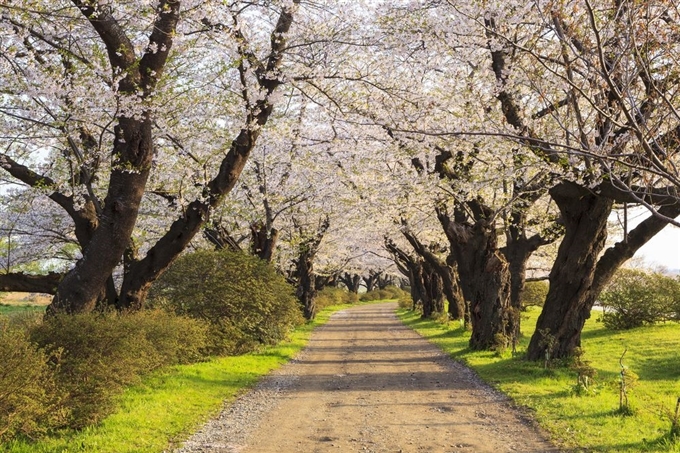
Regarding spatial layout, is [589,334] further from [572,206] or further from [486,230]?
[572,206]

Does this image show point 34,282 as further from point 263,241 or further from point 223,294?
point 263,241

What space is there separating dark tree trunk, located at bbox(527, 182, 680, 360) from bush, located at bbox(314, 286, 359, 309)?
108 ft

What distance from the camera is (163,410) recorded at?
9781mm

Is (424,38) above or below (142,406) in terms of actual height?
above

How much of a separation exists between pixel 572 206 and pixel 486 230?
429 centimetres

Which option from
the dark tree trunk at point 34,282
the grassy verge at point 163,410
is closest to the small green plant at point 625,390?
the grassy verge at point 163,410

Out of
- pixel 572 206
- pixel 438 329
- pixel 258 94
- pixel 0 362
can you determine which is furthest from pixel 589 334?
pixel 0 362

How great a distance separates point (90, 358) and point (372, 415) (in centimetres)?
462

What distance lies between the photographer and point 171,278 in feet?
55.4

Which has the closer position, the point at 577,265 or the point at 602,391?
the point at 602,391

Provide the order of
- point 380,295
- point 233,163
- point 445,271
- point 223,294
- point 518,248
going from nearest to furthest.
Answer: point 233,163 → point 223,294 → point 518,248 → point 445,271 → point 380,295

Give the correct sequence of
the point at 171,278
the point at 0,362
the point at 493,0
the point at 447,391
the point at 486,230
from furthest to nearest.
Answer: the point at 486,230, the point at 171,278, the point at 447,391, the point at 493,0, the point at 0,362

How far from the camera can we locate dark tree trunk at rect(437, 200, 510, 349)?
17922mm

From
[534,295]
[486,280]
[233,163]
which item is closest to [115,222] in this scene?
[233,163]
